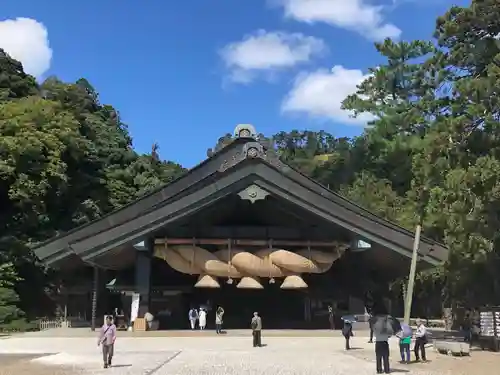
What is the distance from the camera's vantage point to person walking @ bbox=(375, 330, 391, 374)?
12031 mm

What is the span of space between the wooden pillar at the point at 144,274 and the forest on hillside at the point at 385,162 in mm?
9273

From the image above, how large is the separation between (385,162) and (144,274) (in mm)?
31648

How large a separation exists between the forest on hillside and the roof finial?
24.2 ft

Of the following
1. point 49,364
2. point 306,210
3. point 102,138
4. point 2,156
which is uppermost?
point 102,138

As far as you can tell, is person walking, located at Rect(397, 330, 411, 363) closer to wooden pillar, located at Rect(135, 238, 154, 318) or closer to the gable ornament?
the gable ornament

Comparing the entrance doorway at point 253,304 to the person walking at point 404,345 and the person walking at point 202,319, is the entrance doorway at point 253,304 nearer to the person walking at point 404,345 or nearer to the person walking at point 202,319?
the person walking at point 202,319

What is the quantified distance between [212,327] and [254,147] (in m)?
7.45

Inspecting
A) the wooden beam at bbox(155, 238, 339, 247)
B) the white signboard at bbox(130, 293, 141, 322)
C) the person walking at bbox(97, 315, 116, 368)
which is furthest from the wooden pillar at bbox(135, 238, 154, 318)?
the person walking at bbox(97, 315, 116, 368)

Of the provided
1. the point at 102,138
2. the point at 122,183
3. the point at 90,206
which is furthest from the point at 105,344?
the point at 102,138

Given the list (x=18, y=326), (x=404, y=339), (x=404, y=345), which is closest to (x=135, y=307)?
(x=18, y=326)

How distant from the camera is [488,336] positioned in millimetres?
18797

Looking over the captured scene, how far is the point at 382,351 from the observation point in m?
12.1

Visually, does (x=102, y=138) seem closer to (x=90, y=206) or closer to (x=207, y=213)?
(x=90, y=206)

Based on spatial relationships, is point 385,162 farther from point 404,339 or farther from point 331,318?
point 404,339
